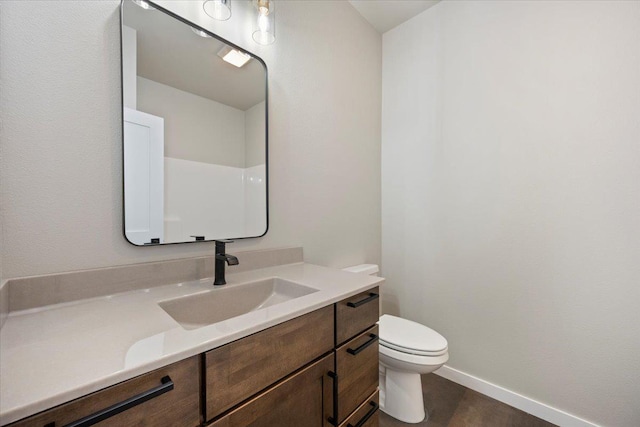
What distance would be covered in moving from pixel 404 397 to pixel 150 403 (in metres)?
1.44

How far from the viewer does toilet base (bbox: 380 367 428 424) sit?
1.53 metres

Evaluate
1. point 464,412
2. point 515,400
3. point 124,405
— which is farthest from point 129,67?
point 515,400

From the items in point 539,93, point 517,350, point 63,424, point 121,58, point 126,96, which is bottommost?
point 517,350

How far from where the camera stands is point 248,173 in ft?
4.56

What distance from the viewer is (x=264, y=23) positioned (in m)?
1.32

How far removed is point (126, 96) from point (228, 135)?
422 mm

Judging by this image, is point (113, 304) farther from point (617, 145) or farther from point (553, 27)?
point (553, 27)

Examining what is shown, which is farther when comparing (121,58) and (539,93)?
(539,93)

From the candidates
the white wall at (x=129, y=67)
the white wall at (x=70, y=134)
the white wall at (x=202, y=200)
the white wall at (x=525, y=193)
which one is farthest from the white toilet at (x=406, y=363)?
the white wall at (x=129, y=67)

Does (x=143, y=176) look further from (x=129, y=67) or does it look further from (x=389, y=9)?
(x=389, y=9)

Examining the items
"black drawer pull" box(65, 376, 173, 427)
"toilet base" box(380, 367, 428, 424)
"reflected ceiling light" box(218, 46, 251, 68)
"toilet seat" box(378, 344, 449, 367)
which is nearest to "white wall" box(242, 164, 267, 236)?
"reflected ceiling light" box(218, 46, 251, 68)

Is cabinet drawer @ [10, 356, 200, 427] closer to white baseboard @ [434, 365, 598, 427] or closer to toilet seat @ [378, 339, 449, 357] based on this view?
toilet seat @ [378, 339, 449, 357]

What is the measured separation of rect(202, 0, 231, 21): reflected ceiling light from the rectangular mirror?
9cm

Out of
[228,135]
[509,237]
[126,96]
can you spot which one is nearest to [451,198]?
[509,237]
